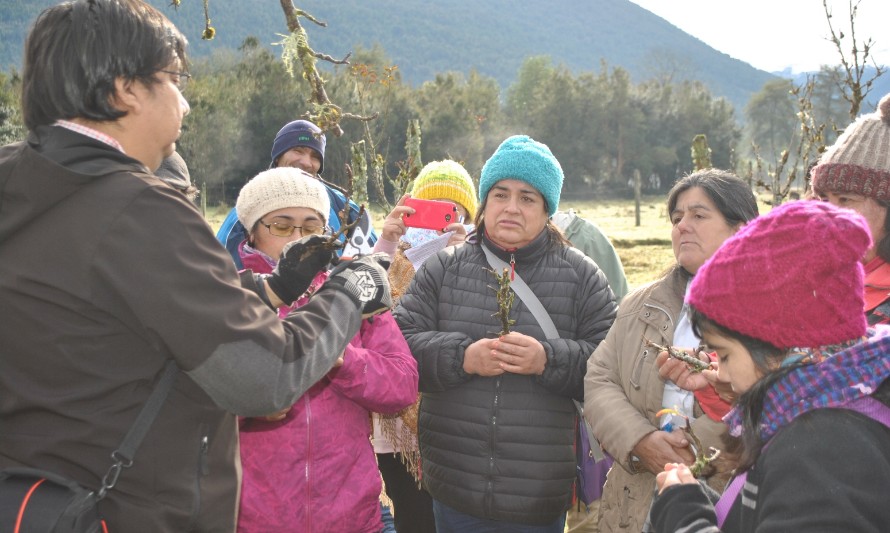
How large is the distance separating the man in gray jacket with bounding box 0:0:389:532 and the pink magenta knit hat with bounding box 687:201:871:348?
3.37 ft

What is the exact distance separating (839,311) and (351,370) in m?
1.56

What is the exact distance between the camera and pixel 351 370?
2.63m

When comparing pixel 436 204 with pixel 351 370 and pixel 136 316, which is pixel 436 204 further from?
pixel 136 316

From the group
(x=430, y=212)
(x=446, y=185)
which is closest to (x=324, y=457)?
(x=430, y=212)

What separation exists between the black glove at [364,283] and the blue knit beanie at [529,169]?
141 centimetres

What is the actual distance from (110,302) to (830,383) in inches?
59.8

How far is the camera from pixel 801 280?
1.60 m

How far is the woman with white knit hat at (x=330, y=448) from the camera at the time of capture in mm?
2559

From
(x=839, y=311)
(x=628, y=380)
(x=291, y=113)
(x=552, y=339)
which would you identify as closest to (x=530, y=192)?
(x=552, y=339)

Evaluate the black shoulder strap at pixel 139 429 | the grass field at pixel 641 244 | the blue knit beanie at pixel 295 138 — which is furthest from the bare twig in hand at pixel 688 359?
the grass field at pixel 641 244

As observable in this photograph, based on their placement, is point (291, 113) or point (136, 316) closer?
point (136, 316)

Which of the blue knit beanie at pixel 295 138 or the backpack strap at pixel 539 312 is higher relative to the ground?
the blue knit beanie at pixel 295 138

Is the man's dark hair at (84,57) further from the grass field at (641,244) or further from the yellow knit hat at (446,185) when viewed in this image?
the grass field at (641,244)

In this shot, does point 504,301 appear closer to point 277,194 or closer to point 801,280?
point 277,194
